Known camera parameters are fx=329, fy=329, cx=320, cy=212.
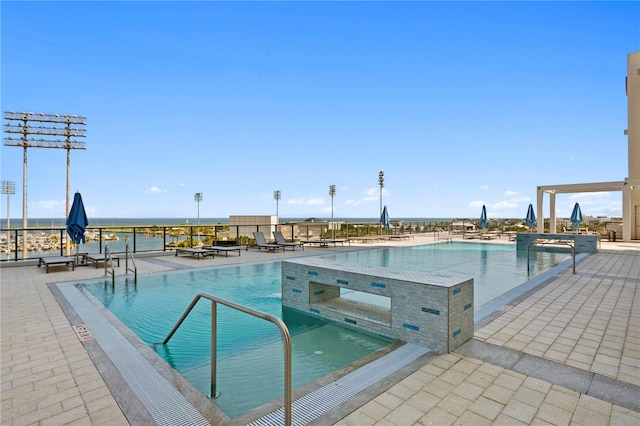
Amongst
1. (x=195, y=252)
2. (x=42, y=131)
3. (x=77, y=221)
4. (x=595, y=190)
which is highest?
(x=42, y=131)

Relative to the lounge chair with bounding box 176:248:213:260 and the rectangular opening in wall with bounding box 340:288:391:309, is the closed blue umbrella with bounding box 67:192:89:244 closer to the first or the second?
the lounge chair with bounding box 176:248:213:260

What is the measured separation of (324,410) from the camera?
2170 millimetres

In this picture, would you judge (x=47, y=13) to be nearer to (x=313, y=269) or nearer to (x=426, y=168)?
(x=313, y=269)

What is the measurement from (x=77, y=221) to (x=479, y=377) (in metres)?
9.47

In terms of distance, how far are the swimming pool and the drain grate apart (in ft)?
1.22

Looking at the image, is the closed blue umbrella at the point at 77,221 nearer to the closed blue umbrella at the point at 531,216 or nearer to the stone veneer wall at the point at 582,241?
the stone veneer wall at the point at 582,241

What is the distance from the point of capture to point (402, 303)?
11.7 ft

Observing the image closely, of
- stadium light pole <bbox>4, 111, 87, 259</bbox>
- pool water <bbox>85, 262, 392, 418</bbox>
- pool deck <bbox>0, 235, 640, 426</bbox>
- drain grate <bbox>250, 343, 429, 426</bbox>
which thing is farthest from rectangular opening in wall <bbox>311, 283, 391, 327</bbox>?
stadium light pole <bbox>4, 111, 87, 259</bbox>

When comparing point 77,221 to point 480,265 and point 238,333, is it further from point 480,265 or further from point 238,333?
point 480,265

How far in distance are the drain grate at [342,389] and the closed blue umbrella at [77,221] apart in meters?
8.58

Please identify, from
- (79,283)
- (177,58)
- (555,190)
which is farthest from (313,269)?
(555,190)

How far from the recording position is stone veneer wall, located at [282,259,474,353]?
3.22 metres

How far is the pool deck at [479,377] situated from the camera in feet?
Answer: 6.92

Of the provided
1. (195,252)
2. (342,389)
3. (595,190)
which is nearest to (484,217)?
(595,190)
